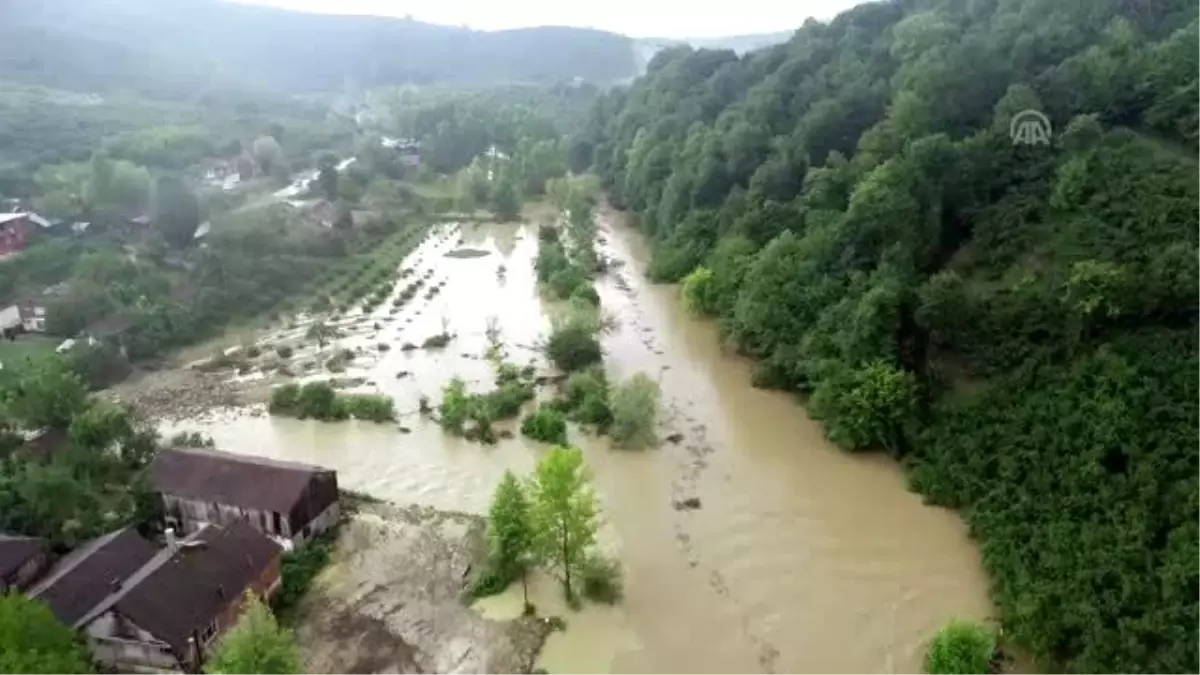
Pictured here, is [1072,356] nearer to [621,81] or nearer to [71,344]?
[71,344]

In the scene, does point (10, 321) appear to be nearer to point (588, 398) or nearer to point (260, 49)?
point (588, 398)

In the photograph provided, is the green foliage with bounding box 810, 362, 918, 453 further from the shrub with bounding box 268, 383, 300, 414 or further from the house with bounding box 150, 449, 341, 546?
the shrub with bounding box 268, 383, 300, 414

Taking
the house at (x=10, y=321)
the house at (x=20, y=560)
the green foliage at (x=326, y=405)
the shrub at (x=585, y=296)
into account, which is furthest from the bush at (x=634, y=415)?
the house at (x=10, y=321)

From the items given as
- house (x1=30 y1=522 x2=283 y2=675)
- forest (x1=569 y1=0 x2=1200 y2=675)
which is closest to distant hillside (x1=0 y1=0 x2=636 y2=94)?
forest (x1=569 y1=0 x2=1200 y2=675)

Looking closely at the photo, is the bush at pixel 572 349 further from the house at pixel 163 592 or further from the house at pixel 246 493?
the house at pixel 163 592

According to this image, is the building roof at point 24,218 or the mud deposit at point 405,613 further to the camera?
the building roof at point 24,218

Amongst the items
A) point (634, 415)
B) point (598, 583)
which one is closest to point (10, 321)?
point (634, 415)

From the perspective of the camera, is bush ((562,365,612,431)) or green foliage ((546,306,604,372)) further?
green foliage ((546,306,604,372))
